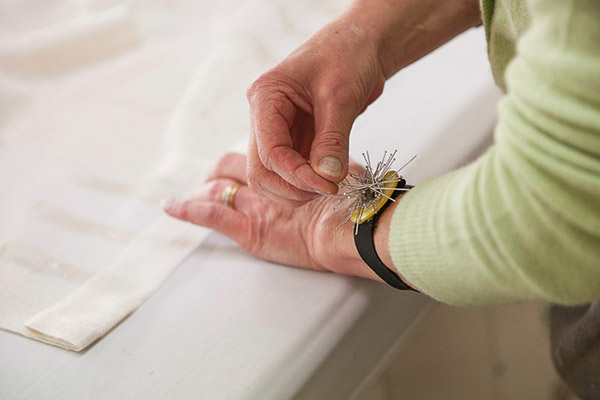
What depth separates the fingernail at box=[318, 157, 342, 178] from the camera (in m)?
0.61

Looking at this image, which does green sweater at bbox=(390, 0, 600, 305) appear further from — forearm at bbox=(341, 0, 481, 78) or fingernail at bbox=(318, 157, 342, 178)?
forearm at bbox=(341, 0, 481, 78)

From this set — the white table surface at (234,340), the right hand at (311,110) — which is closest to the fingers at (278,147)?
the right hand at (311,110)

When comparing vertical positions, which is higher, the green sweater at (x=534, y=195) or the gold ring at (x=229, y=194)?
the gold ring at (x=229, y=194)

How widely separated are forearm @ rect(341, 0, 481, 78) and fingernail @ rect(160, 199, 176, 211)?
0.34m

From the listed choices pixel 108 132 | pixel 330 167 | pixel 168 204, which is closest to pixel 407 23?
pixel 330 167

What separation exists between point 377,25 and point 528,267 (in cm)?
43

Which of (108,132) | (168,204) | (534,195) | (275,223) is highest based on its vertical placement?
(108,132)

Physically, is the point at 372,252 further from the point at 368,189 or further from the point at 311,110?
the point at 311,110

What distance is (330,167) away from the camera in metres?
0.61

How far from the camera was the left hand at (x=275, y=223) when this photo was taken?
2.25 ft

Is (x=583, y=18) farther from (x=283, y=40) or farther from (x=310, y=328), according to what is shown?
(x=283, y=40)

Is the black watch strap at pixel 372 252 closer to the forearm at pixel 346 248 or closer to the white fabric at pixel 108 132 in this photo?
the forearm at pixel 346 248

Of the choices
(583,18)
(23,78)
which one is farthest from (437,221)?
(23,78)

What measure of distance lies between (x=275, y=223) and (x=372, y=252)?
0.61 feet
